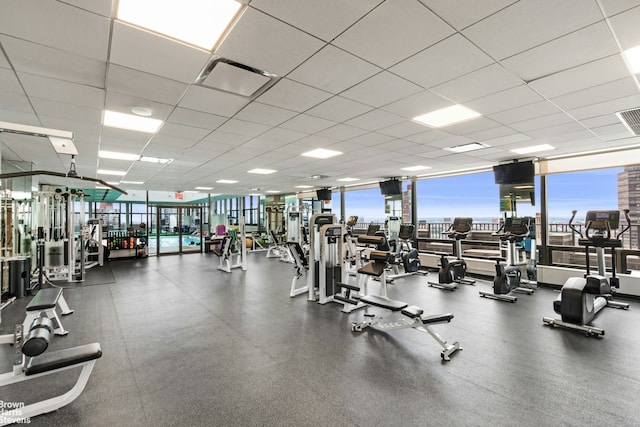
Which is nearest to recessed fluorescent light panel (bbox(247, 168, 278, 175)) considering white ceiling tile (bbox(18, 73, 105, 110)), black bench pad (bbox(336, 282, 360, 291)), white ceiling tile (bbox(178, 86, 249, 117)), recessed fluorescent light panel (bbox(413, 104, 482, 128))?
black bench pad (bbox(336, 282, 360, 291))

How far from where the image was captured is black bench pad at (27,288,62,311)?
2940 millimetres

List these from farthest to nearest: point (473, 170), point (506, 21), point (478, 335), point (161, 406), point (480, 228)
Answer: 1. point (480, 228)
2. point (473, 170)
3. point (478, 335)
4. point (161, 406)
5. point (506, 21)

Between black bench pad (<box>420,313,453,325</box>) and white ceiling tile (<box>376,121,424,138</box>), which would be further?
white ceiling tile (<box>376,121,424,138</box>)

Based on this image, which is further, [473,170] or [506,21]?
[473,170]

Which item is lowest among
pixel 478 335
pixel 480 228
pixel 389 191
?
pixel 478 335

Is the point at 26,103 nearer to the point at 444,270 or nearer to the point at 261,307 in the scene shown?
the point at 261,307

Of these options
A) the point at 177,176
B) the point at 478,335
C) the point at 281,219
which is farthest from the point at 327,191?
the point at 478,335

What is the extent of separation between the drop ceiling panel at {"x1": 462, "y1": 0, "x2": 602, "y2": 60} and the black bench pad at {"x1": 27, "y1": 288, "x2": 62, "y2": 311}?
14.5 feet

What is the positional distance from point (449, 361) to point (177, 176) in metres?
7.99

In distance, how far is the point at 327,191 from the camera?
456 inches

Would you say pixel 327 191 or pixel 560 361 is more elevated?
pixel 327 191

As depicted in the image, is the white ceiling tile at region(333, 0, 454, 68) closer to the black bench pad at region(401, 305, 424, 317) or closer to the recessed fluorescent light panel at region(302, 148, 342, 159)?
the black bench pad at region(401, 305, 424, 317)

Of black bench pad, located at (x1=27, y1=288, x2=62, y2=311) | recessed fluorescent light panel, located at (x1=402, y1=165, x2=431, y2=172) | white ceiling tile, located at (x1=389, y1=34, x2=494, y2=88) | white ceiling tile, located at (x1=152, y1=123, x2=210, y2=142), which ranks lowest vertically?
black bench pad, located at (x1=27, y1=288, x2=62, y2=311)

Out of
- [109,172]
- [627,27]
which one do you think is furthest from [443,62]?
[109,172]
